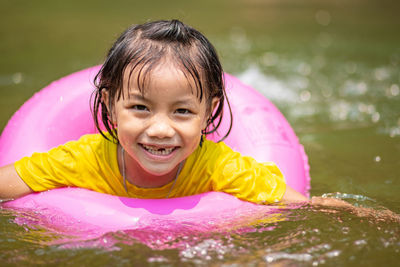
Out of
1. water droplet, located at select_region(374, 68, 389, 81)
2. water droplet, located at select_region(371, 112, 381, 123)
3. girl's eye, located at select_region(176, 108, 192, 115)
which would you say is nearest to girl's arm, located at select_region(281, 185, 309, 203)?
girl's eye, located at select_region(176, 108, 192, 115)

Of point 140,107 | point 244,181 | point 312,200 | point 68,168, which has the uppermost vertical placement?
point 140,107

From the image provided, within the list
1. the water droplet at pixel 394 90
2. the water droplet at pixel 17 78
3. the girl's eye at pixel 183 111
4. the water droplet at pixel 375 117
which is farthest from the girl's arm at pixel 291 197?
the water droplet at pixel 17 78

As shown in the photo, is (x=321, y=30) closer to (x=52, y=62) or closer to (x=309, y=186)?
(x=52, y=62)

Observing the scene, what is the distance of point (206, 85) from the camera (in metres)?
2.38

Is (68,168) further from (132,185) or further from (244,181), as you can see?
(244,181)

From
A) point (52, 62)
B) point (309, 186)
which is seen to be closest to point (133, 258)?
point (309, 186)

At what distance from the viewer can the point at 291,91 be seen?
18.6 feet

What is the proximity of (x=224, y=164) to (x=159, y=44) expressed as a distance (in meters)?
0.67

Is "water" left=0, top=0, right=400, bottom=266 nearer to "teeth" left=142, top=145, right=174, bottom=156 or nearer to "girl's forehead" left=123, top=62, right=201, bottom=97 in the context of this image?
"teeth" left=142, top=145, right=174, bottom=156

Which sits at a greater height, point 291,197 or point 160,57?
point 160,57

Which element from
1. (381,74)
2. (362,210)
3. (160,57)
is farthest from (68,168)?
(381,74)

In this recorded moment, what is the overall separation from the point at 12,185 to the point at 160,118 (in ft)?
2.77

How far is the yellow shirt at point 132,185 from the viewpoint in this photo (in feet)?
8.32

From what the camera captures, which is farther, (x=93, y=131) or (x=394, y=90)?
(x=394, y=90)
